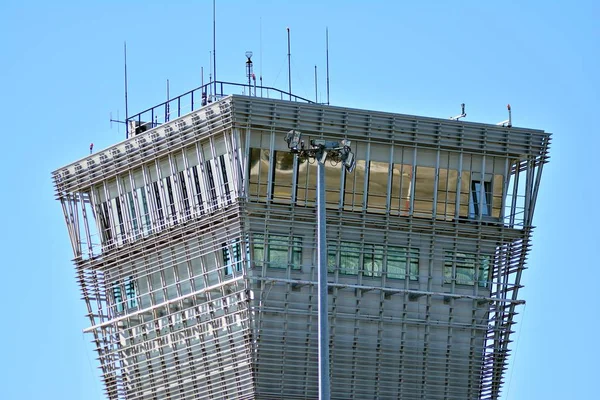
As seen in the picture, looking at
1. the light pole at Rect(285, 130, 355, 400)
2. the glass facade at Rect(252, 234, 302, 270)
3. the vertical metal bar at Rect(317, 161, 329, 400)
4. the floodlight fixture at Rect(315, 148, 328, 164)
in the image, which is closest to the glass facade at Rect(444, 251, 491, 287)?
the glass facade at Rect(252, 234, 302, 270)

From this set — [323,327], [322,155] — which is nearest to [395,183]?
[322,155]

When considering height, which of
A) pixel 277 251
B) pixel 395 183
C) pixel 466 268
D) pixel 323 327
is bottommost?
pixel 466 268

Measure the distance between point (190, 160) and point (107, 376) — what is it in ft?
48.6

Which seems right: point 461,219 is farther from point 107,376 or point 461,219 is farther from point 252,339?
point 107,376

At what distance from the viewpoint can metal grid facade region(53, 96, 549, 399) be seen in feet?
305

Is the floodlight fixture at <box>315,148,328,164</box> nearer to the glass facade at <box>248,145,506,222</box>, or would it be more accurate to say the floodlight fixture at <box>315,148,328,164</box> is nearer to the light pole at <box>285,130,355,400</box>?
the light pole at <box>285,130,355,400</box>

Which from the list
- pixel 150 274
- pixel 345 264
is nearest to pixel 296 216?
pixel 345 264

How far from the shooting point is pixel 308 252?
94.1m

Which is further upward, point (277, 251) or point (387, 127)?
point (387, 127)

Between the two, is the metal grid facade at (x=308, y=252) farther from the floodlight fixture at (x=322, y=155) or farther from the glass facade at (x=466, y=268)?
the floodlight fixture at (x=322, y=155)

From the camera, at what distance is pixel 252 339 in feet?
303

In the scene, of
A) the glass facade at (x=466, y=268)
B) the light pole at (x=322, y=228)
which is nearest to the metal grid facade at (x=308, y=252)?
the glass facade at (x=466, y=268)

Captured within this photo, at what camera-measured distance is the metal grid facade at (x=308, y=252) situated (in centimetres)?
9306

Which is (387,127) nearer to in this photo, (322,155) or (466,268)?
(466,268)
